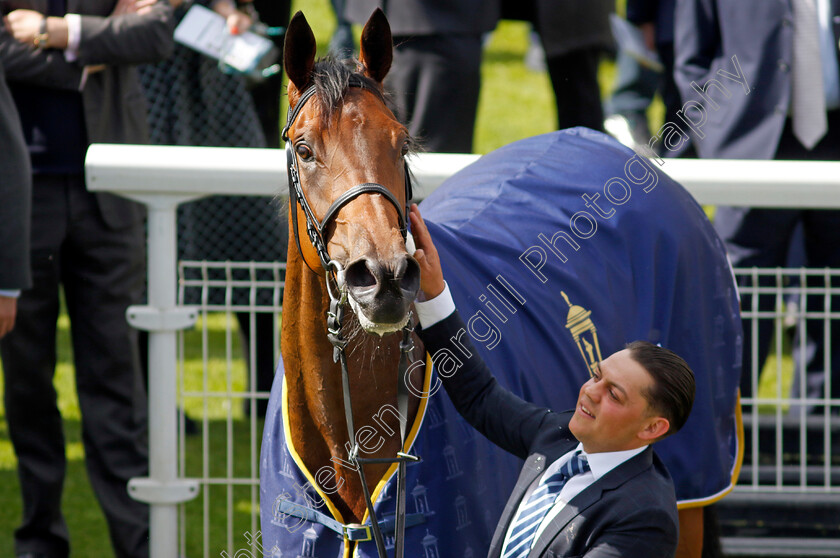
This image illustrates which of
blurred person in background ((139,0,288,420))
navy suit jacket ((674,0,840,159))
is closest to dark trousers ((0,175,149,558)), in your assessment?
blurred person in background ((139,0,288,420))

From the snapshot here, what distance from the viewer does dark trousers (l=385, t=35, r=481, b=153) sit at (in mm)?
4051

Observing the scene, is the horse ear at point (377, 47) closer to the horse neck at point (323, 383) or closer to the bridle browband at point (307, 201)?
the bridle browband at point (307, 201)

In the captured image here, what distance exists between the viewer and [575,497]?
6.03 feet

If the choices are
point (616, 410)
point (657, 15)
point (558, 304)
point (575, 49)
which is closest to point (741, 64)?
point (575, 49)

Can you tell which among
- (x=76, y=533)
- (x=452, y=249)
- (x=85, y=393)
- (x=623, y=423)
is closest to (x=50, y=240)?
(x=85, y=393)

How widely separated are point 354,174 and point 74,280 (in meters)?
1.71

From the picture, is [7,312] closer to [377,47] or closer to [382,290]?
[377,47]

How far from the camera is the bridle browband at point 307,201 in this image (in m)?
1.89

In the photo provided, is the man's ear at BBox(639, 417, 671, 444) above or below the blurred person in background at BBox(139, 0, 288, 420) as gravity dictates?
below

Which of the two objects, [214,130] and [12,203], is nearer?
[12,203]

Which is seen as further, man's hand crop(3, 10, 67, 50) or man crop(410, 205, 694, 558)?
man's hand crop(3, 10, 67, 50)

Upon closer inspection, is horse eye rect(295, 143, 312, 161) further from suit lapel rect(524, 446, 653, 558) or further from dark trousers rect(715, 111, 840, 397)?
dark trousers rect(715, 111, 840, 397)

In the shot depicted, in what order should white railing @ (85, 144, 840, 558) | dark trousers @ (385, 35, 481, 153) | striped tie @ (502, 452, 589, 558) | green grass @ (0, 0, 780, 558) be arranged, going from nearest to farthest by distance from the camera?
striped tie @ (502, 452, 589, 558), white railing @ (85, 144, 840, 558), green grass @ (0, 0, 780, 558), dark trousers @ (385, 35, 481, 153)

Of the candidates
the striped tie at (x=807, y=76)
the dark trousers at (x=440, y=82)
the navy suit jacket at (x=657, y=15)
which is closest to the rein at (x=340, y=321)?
the dark trousers at (x=440, y=82)
